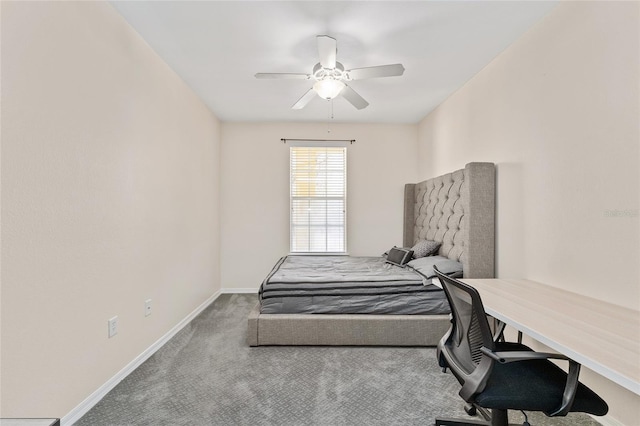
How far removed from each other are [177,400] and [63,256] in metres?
1.10

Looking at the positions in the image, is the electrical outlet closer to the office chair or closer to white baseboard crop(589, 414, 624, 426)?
the office chair

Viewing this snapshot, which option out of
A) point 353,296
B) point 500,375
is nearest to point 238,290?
point 353,296

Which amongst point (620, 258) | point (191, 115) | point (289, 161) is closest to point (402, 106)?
point (289, 161)

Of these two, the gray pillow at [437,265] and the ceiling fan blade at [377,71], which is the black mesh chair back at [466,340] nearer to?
the gray pillow at [437,265]

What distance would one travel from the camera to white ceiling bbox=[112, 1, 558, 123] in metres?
2.03

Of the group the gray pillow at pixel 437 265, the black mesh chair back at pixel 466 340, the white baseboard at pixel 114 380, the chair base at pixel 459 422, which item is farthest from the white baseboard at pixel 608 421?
the white baseboard at pixel 114 380

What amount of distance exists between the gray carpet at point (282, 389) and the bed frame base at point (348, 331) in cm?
7

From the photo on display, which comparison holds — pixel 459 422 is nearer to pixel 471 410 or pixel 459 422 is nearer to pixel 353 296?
pixel 471 410

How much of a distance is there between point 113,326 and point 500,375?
7.57 feet

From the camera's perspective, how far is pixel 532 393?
1213mm

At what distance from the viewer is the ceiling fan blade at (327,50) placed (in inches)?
78.6

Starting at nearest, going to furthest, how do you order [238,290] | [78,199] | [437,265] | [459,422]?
[459,422]
[78,199]
[437,265]
[238,290]

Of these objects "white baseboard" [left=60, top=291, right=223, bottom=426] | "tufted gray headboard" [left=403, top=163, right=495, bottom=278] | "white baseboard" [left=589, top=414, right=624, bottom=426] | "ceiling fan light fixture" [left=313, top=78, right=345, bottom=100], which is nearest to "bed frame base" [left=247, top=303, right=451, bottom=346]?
"tufted gray headboard" [left=403, top=163, right=495, bottom=278]

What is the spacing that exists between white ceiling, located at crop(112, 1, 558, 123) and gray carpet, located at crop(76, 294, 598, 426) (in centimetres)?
252
